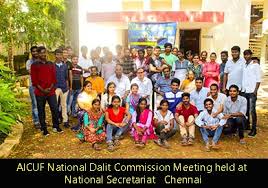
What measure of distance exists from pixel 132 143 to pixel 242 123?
2180 millimetres

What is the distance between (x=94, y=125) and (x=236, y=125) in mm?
2793

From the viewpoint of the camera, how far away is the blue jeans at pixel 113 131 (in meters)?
7.02

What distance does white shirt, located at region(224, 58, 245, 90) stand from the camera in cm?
782

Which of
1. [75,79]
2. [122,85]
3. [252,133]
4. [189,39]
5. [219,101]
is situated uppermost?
[189,39]

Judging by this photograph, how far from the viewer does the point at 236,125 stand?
7.21 metres

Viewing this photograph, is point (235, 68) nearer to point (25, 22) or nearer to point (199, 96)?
point (199, 96)

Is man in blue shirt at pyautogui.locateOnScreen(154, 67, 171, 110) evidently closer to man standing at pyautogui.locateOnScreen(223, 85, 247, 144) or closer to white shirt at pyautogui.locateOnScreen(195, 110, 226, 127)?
white shirt at pyautogui.locateOnScreen(195, 110, 226, 127)

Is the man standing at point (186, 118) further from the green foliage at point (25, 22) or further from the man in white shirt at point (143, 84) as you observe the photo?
the green foliage at point (25, 22)

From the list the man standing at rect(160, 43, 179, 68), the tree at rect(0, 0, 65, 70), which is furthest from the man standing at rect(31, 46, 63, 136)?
the tree at rect(0, 0, 65, 70)

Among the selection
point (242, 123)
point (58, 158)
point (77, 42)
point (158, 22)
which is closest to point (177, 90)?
point (242, 123)

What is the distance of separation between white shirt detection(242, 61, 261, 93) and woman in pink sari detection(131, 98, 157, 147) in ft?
6.89

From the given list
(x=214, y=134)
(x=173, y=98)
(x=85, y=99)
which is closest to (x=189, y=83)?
(x=173, y=98)

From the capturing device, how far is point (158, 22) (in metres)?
13.5

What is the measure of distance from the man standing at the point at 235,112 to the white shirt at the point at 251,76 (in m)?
0.42
